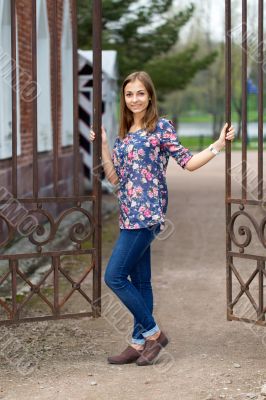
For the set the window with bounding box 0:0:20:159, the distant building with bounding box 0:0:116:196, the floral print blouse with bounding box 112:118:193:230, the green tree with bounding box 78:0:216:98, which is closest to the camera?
the floral print blouse with bounding box 112:118:193:230

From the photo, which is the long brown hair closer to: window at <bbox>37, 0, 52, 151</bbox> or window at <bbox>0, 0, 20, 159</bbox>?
window at <bbox>0, 0, 20, 159</bbox>

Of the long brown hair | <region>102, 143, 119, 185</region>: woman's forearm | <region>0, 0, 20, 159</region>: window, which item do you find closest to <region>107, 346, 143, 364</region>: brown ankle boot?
<region>102, 143, 119, 185</region>: woman's forearm

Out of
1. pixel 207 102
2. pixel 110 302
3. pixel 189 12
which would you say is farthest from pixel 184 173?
pixel 207 102

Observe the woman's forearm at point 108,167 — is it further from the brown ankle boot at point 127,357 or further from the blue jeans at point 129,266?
the brown ankle boot at point 127,357

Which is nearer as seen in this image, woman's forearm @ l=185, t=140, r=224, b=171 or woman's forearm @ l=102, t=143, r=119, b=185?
woman's forearm @ l=185, t=140, r=224, b=171

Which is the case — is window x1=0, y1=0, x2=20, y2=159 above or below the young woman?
above

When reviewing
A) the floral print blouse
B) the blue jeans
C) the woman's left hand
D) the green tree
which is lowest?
the blue jeans

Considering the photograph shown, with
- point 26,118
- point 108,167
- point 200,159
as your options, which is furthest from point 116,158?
point 26,118

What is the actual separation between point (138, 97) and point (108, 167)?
0.52 metres

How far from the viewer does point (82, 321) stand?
6449 millimetres

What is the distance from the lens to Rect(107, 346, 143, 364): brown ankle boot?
17.3 ft

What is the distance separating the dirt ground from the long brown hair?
1.52 meters

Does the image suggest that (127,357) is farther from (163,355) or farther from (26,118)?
(26,118)

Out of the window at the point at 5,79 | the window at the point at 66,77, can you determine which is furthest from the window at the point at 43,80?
the window at the point at 5,79
